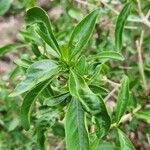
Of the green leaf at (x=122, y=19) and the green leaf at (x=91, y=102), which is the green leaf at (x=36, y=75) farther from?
the green leaf at (x=122, y=19)

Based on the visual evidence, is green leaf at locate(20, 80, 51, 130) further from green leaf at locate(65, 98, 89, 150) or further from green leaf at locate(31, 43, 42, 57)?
green leaf at locate(31, 43, 42, 57)

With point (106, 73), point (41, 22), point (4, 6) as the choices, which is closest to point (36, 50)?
point (4, 6)

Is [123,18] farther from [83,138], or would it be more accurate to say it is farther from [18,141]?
[18,141]

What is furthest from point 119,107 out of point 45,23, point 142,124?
point 142,124

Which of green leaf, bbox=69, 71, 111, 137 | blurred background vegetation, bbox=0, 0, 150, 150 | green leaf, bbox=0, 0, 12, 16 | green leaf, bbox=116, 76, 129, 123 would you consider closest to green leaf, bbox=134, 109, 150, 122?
blurred background vegetation, bbox=0, 0, 150, 150

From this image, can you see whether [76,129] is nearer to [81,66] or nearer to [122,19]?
[81,66]
